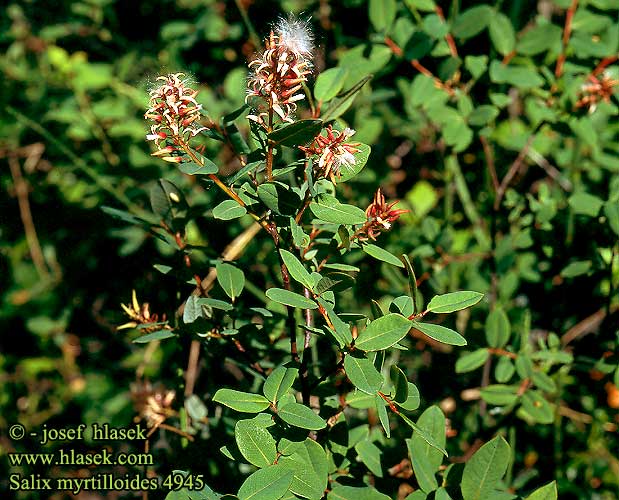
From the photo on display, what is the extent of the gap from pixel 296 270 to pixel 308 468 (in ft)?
1.00

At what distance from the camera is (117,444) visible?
5.60 ft

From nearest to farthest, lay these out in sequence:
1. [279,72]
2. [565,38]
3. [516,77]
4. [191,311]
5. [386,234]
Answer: [279,72] → [191,311] → [516,77] → [565,38] → [386,234]

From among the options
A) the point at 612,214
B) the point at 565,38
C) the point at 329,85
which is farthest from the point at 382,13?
the point at 612,214

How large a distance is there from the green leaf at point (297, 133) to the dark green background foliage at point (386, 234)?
216mm

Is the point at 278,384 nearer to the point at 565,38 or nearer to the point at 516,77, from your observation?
the point at 516,77

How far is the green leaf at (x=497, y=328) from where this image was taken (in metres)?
1.52

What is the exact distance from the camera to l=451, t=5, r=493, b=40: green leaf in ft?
5.40

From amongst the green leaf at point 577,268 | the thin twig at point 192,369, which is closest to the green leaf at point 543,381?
the green leaf at point 577,268

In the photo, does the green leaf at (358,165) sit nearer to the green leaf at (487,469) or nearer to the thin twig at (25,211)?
the green leaf at (487,469)

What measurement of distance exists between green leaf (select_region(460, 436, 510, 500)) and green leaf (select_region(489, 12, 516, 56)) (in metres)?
1.06

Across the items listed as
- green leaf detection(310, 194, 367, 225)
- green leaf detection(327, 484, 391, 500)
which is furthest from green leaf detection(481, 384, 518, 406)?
green leaf detection(310, 194, 367, 225)

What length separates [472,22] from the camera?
1659 mm

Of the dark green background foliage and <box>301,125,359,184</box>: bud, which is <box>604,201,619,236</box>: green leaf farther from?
<box>301,125,359,184</box>: bud

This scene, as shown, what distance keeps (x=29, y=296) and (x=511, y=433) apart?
6.29ft
